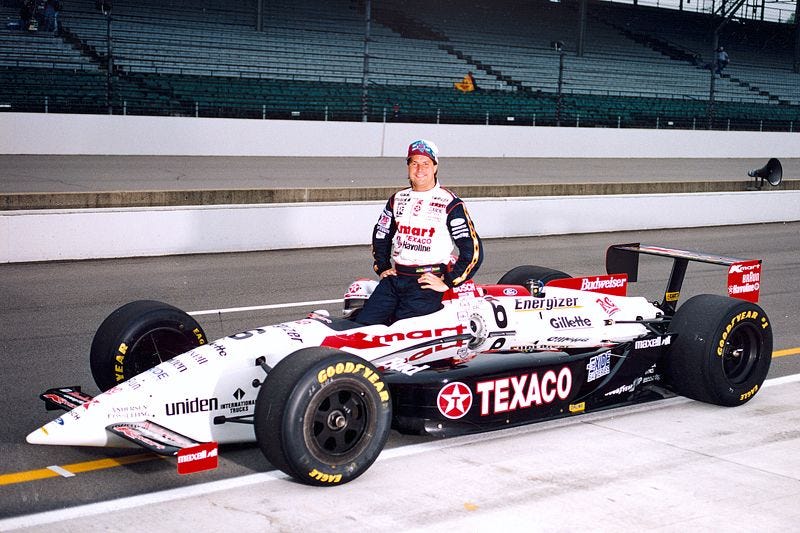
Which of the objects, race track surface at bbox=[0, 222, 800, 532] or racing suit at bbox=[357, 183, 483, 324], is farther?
racing suit at bbox=[357, 183, 483, 324]

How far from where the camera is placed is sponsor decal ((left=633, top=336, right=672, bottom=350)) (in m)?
6.66

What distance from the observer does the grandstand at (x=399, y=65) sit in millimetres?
26500

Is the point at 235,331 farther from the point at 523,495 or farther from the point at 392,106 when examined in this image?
the point at 392,106

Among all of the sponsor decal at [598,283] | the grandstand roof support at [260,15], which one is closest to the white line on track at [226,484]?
the sponsor decal at [598,283]

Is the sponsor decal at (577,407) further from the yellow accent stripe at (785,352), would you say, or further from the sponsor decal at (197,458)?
the yellow accent stripe at (785,352)

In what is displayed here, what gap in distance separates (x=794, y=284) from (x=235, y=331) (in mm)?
7101

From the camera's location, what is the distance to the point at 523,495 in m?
5.12

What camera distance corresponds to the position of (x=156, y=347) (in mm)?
6238

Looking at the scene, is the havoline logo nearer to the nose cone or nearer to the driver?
the nose cone

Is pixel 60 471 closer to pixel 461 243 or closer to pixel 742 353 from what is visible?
pixel 461 243

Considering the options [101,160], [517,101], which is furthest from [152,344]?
[517,101]

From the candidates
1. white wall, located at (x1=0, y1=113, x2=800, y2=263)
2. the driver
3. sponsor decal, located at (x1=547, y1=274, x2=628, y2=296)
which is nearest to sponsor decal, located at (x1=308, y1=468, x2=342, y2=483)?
the driver

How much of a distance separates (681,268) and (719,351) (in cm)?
103

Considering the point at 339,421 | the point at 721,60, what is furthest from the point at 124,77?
the point at 721,60
